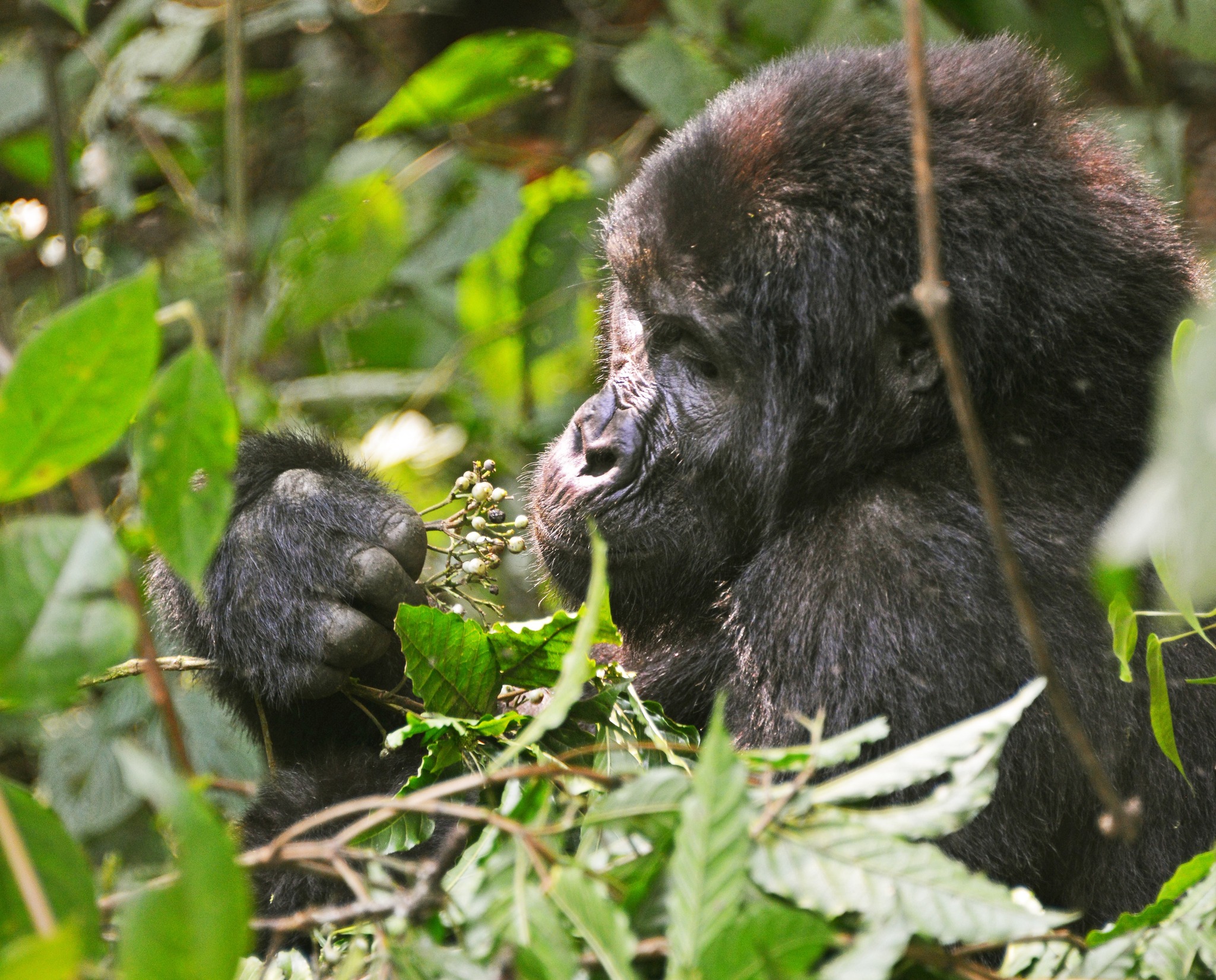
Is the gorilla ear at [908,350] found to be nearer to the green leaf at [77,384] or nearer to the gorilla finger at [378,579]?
the gorilla finger at [378,579]

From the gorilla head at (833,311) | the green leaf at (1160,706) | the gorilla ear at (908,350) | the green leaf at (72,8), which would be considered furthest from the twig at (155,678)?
the green leaf at (72,8)

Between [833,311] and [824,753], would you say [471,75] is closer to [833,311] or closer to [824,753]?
[833,311]

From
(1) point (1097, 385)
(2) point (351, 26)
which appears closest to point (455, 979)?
(1) point (1097, 385)

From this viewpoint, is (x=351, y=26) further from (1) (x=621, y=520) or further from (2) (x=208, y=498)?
(2) (x=208, y=498)

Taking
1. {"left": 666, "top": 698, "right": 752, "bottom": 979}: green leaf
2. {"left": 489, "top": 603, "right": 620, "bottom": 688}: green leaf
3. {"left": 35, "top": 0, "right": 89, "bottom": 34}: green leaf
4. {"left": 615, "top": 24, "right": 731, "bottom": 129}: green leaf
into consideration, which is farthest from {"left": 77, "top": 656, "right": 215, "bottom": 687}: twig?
{"left": 615, "top": 24, "right": 731, "bottom": 129}: green leaf

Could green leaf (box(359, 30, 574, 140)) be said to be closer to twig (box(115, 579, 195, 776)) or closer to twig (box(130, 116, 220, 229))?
twig (box(130, 116, 220, 229))

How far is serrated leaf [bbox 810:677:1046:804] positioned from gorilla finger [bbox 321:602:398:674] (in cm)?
96

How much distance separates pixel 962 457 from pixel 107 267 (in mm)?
3459

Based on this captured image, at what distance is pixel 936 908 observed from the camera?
108 cm

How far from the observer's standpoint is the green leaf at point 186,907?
0.82m

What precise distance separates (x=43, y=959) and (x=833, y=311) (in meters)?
1.50

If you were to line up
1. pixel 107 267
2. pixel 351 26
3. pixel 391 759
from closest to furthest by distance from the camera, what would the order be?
1. pixel 391 759
2. pixel 107 267
3. pixel 351 26

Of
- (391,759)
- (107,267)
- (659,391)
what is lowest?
(391,759)

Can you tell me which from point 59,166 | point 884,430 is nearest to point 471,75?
point 59,166
